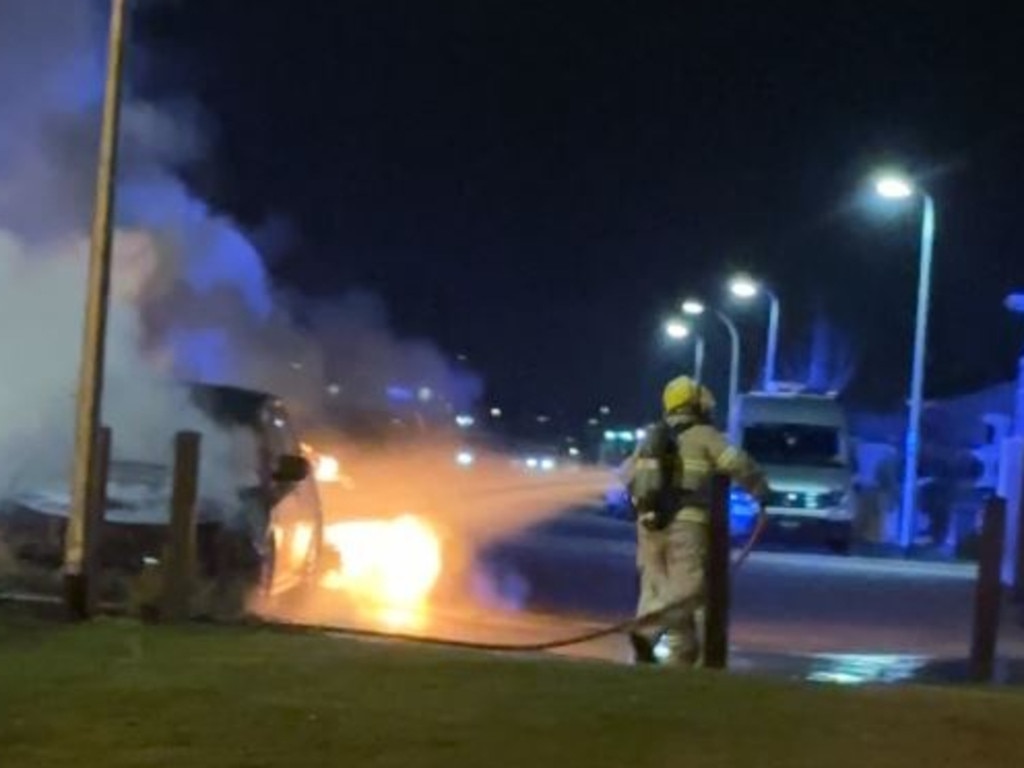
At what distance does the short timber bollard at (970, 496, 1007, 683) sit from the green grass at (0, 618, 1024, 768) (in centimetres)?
242

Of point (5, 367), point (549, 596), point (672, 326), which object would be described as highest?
point (672, 326)

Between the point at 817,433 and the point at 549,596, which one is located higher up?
the point at 817,433

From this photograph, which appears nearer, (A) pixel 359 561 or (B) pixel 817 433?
(A) pixel 359 561

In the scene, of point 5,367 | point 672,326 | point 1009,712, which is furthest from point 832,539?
point 672,326

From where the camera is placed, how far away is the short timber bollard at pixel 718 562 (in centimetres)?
1126

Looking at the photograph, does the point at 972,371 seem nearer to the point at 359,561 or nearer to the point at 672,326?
the point at 672,326

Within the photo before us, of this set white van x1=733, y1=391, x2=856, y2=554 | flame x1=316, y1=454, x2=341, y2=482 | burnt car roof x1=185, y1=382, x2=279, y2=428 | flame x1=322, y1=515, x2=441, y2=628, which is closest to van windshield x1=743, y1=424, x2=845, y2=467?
white van x1=733, y1=391, x2=856, y2=554

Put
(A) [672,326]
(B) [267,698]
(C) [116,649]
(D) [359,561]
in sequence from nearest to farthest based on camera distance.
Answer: (B) [267,698], (C) [116,649], (D) [359,561], (A) [672,326]

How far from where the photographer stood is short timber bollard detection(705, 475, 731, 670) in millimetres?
11258

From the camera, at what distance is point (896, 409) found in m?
60.2

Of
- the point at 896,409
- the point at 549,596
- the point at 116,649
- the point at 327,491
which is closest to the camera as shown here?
the point at 116,649

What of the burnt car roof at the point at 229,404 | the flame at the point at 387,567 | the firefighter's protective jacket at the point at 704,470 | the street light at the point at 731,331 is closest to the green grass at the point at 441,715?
the firefighter's protective jacket at the point at 704,470

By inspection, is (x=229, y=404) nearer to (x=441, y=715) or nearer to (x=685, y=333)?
(x=441, y=715)

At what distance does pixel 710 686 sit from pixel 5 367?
7.73 meters
